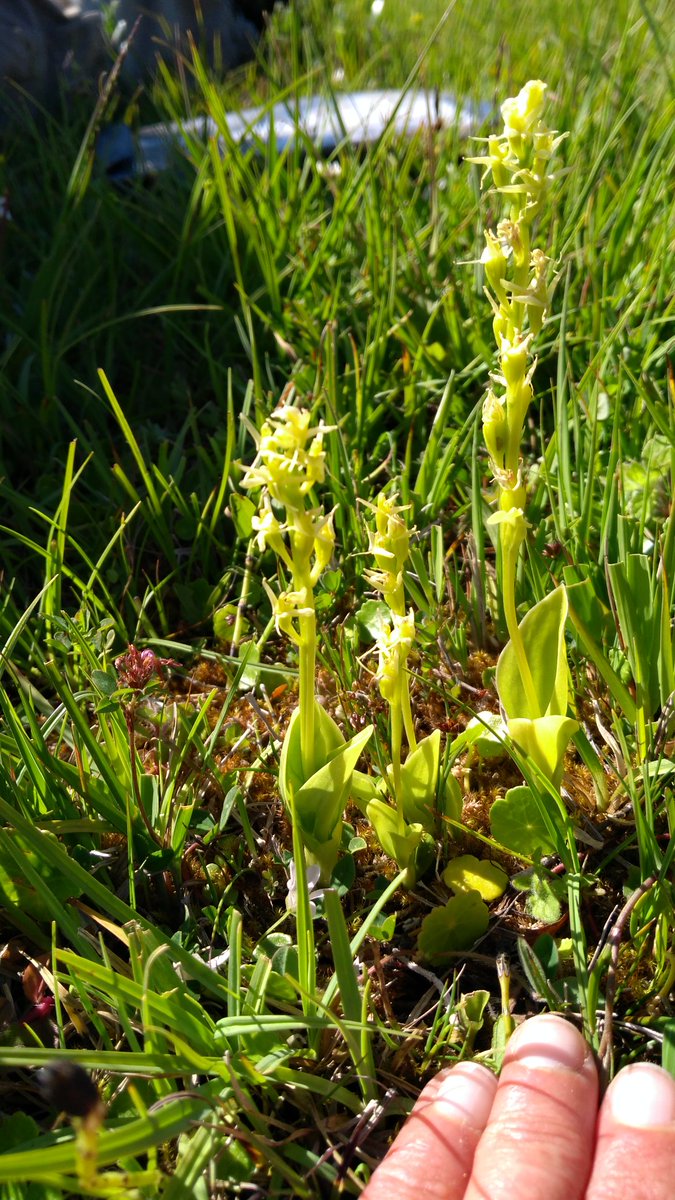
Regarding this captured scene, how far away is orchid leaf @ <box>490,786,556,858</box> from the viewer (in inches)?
49.8

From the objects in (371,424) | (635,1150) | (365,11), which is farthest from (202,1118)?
(365,11)

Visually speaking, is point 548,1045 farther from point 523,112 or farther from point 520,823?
point 523,112

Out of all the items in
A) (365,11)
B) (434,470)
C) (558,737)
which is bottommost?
(558,737)

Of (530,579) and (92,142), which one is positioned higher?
(92,142)

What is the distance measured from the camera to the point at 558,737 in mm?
1185

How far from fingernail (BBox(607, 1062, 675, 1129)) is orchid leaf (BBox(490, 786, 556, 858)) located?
0.32m

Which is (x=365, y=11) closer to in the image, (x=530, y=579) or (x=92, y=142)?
(x=92, y=142)

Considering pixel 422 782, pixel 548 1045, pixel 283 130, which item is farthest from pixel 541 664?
pixel 283 130

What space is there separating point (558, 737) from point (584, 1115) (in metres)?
0.43

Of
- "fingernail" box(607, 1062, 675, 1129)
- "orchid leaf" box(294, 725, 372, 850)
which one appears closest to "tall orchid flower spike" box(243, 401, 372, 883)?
"orchid leaf" box(294, 725, 372, 850)

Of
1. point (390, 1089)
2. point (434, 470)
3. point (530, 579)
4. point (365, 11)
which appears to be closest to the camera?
point (390, 1089)

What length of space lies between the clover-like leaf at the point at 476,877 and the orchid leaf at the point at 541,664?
218mm

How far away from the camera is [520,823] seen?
1.28 metres

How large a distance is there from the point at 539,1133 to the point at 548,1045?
3.7 inches
